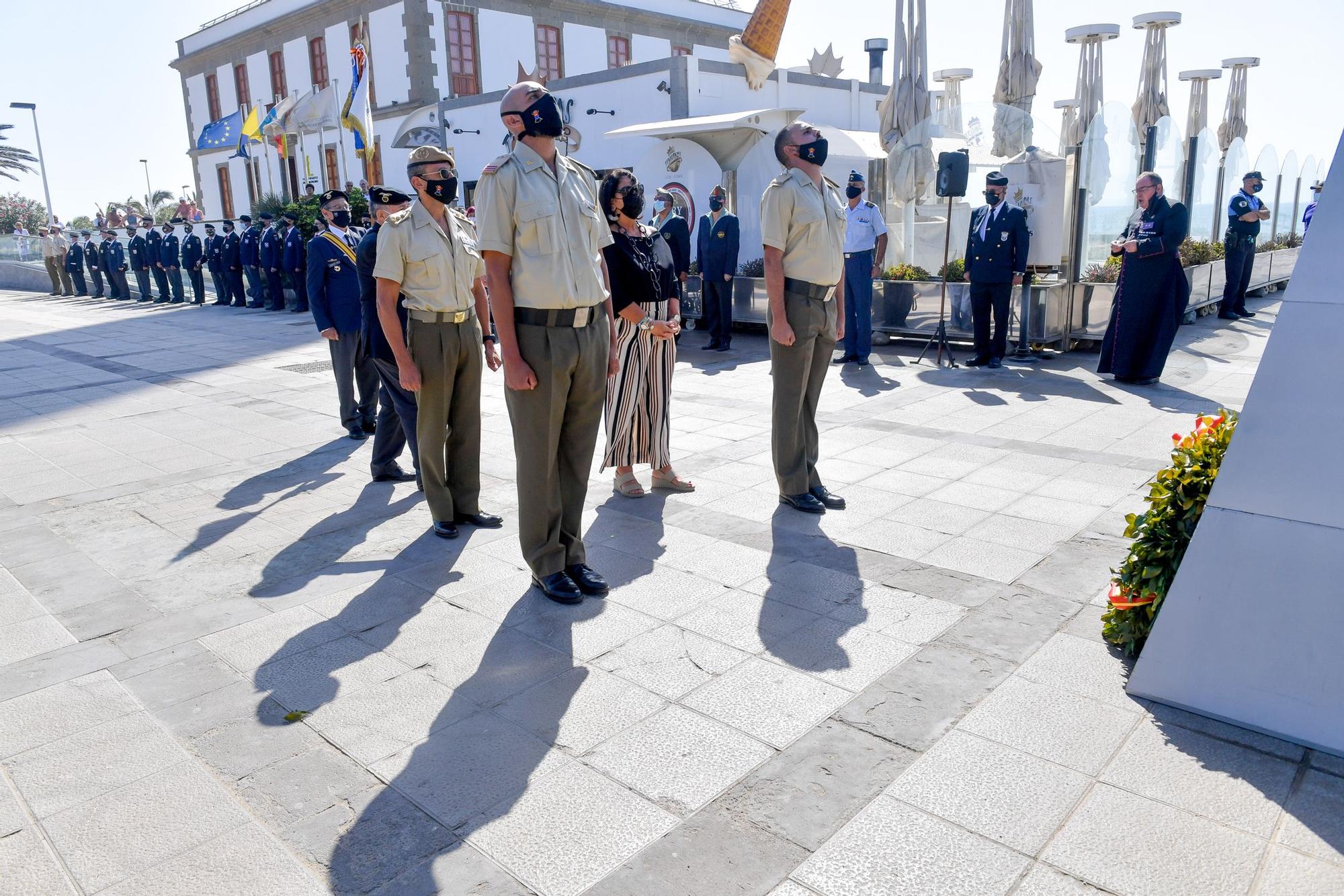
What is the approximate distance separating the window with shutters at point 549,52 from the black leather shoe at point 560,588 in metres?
27.8

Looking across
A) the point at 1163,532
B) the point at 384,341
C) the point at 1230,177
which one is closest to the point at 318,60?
the point at 1230,177

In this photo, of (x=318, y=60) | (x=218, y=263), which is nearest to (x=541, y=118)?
(x=218, y=263)

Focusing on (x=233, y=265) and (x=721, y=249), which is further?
(x=233, y=265)

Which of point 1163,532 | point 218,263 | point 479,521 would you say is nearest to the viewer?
point 1163,532

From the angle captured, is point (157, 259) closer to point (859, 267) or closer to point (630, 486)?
point (859, 267)

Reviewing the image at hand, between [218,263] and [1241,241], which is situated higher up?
[1241,241]

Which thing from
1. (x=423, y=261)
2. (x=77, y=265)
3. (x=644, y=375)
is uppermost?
(x=423, y=261)

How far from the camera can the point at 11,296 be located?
28625 mm

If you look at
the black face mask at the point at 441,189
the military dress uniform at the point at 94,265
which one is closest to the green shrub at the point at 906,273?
the black face mask at the point at 441,189

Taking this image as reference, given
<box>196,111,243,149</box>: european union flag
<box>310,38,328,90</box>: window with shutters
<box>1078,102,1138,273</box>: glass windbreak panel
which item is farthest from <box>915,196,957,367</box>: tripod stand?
<box>310,38,328,90</box>: window with shutters

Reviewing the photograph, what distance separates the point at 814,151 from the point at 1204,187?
37.9ft

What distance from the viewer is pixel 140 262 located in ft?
77.5

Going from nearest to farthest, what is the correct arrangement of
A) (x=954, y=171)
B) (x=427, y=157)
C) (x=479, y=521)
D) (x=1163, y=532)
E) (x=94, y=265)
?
(x=1163, y=532) < (x=427, y=157) < (x=479, y=521) < (x=954, y=171) < (x=94, y=265)

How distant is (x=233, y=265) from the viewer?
20.7 meters
